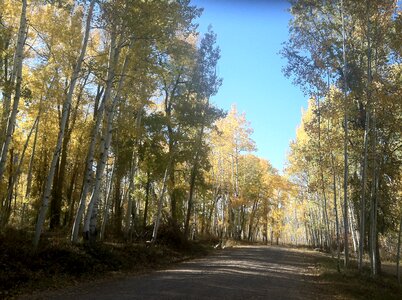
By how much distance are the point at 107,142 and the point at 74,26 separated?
542 centimetres

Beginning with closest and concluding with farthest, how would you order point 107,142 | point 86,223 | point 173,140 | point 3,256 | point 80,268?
A: point 3,256, point 80,268, point 86,223, point 107,142, point 173,140

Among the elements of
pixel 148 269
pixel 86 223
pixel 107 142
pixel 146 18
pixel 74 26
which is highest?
pixel 74 26

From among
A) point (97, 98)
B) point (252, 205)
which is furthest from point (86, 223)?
point (252, 205)

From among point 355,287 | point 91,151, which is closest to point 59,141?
point 91,151

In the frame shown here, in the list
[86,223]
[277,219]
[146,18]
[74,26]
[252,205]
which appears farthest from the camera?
[277,219]

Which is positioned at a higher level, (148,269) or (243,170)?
(243,170)

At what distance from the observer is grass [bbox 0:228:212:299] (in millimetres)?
8164

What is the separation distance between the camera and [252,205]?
47.0 meters

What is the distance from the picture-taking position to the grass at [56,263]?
26.8 ft

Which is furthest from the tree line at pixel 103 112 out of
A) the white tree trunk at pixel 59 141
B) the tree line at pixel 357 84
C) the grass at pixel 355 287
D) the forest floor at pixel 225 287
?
the grass at pixel 355 287

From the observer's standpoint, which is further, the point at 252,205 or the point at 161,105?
the point at 252,205

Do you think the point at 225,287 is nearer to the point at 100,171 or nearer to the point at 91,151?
the point at 100,171

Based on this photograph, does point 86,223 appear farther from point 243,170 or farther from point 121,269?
point 243,170

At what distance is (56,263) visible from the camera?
32.1 feet
